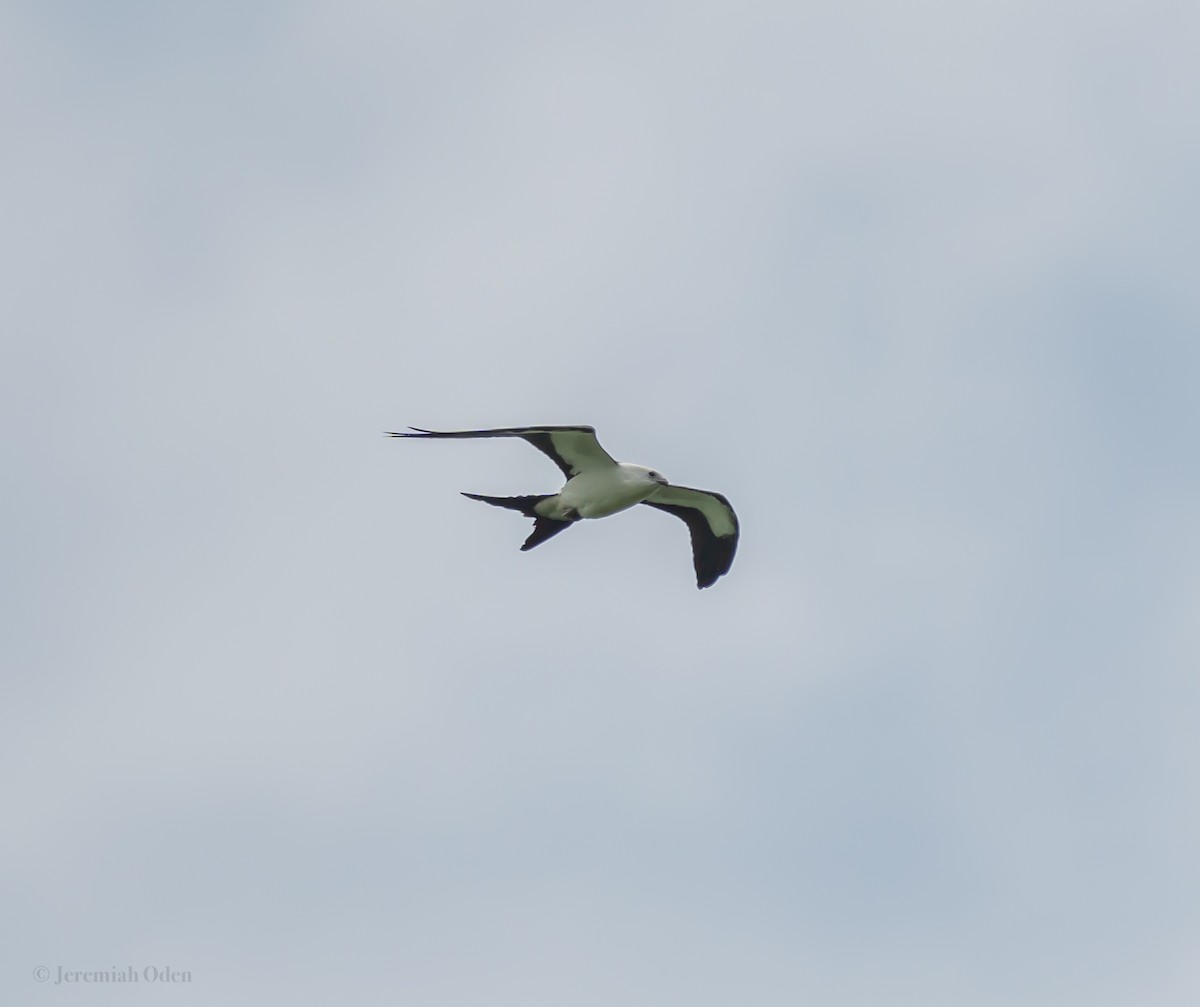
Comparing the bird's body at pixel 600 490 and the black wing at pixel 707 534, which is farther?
the black wing at pixel 707 534

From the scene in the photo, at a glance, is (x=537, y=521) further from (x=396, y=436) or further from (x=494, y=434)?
(x=396, y=436)

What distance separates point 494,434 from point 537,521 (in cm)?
292

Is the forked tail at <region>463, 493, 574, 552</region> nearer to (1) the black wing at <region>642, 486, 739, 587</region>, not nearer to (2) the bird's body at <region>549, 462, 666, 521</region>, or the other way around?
(2) the bird's body at <region>549, 462, 666, 521</region>

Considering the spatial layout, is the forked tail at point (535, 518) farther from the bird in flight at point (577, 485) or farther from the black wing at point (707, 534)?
the black wing at point (707, 534)

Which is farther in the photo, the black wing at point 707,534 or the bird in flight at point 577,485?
the black wing at point 707,534

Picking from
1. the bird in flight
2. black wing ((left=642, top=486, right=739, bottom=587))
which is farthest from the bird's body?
black wing ((left=642, top=486, right=739, bottom=587))

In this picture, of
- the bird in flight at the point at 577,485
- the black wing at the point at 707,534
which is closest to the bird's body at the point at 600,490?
the bird in flight at the point at 577,485

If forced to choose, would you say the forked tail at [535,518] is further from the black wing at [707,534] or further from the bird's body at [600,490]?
the black wing at [707,534]

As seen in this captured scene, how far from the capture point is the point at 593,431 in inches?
1028

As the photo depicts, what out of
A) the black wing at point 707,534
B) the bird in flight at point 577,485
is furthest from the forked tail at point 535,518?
the black wing at point 707,534

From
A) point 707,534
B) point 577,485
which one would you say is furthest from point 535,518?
point 707,534

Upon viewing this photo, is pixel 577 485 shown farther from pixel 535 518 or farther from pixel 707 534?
pixel 707 534

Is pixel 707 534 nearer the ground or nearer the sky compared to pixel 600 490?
nearer the ground

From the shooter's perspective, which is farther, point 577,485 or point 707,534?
point 707,534
